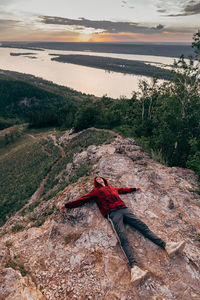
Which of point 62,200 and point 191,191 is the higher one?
point 191,191

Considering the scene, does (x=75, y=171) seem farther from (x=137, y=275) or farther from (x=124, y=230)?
(x=137, y=275)

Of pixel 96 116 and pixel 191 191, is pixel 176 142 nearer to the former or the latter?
pixel 191 191

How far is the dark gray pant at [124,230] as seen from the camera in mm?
6668

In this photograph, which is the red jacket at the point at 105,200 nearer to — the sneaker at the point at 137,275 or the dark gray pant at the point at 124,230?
the dark gray pant at the point at 124,230

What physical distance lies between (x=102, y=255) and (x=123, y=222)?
1660mm

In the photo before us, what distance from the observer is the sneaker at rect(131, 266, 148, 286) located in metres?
5.75

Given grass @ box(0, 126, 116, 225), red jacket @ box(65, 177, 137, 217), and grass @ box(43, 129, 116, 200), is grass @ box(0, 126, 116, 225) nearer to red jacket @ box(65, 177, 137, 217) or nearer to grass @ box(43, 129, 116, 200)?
grass @ box(43, 129, 116, 200)

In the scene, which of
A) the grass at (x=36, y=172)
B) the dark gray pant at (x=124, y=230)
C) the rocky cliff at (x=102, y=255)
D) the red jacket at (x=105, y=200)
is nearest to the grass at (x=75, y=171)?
the grass at (x=36, y=172)

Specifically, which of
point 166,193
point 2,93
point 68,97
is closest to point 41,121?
point 166,193

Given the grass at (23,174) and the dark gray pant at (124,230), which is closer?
the dark gray pant at (124,230)

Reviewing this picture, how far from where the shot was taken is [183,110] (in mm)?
20297

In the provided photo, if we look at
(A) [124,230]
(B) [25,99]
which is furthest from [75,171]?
(B) [25,99]

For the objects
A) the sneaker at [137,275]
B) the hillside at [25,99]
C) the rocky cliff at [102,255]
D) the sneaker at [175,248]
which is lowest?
the hillside at [25,99]

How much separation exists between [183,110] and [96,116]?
2216cm
